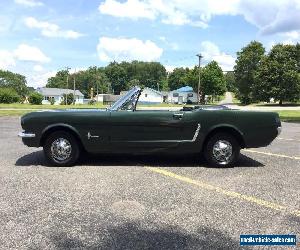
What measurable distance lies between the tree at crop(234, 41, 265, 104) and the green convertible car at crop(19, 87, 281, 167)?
219ft

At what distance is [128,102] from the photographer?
7656 mm

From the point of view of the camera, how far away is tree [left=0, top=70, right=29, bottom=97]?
4899 inches

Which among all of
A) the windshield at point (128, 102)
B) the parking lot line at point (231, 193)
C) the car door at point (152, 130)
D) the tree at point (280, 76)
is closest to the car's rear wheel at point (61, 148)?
the car door at point (152, 130)

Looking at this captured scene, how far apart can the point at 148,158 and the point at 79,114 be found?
183cm

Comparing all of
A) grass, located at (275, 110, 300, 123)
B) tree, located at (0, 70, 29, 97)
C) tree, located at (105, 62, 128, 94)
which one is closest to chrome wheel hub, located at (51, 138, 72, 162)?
grass, located at (275, 110, 300, 123)

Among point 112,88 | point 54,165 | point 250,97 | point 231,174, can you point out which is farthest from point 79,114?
point 112,88

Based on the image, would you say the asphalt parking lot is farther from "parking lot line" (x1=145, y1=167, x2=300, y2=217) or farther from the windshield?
the windshield

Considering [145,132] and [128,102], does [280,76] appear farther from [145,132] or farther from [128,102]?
[145,132]

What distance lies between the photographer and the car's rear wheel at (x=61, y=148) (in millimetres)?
7383

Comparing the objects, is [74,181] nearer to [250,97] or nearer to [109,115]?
[109,115]

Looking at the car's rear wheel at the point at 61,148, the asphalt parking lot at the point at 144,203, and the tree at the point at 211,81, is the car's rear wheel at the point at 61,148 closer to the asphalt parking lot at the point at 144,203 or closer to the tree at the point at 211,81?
the asphalt parking lot at the point at 144,203

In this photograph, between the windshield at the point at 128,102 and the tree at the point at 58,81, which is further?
the tree at the point at 58,81

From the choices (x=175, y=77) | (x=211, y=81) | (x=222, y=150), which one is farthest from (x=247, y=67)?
(x=175, y=77)

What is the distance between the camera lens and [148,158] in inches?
329
